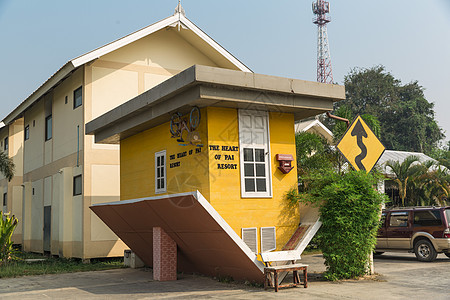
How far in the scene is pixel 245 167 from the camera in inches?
479

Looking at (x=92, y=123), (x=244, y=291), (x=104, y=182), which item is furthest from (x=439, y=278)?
(x=104, y=182)

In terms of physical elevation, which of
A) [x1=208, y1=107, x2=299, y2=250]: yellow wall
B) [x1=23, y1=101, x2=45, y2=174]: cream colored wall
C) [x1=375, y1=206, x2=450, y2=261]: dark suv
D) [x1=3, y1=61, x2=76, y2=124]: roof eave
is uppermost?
[x1=3, y1=61, x2=76, y2=124]: roof eave

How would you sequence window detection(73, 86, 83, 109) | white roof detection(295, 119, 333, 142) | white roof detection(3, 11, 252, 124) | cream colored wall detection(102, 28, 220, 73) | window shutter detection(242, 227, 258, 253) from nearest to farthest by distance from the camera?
1. window shutter detection(242, 227, 258, 253)
2. white roof detection(3, 11, 252, 124)
3. window detection(73, 86, 83, 109)
4. cream colored wall detection(102, 28, 220, 73)
5. white roof detection(295, 119, 333, 142)

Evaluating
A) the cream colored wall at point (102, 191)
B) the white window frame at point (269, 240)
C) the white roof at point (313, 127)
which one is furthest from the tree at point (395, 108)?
the white window frame at point (269, 240)

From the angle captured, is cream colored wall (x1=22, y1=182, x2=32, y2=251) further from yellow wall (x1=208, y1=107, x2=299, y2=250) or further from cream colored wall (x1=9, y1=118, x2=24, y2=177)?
yellow wall (x1=208, y1=107, x2=299, y2=250)

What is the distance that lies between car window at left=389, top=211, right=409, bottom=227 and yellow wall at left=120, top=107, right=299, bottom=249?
6257 millimetres

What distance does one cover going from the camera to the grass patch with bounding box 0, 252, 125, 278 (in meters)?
16.2

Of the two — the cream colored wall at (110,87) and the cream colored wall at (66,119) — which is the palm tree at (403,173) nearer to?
the cream colored wall at (110,87)

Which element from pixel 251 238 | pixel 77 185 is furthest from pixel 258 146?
pixel 77 185

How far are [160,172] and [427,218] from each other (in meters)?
→ 9.14

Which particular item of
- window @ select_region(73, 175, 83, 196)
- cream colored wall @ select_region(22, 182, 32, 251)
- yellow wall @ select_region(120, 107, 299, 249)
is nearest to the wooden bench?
yellow wall @ select_region(120, 107, 299, 249)

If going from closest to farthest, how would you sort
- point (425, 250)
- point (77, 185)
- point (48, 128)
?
point (425, 250) < point (77, 185) < point (48, 128)

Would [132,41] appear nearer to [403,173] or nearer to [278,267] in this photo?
[278,267]

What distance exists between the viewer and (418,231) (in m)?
16.6
